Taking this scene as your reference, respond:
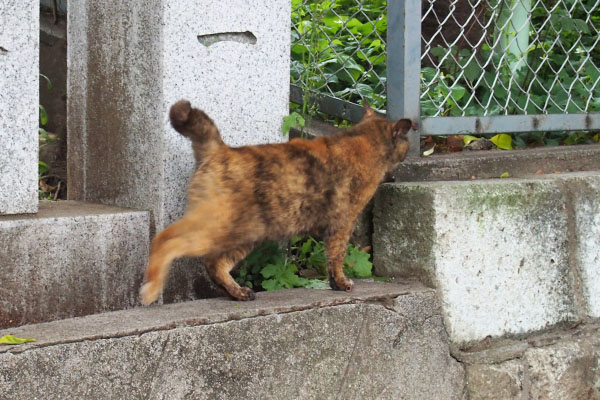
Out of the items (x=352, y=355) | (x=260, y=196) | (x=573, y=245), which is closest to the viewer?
(x=260, y=196)

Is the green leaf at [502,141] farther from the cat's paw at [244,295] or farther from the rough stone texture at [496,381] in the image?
the cat's paw at [244,295]

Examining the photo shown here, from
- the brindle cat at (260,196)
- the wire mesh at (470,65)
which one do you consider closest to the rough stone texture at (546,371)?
the brindle cat at (260,196)

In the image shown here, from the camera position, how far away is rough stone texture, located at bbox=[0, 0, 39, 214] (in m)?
2.90

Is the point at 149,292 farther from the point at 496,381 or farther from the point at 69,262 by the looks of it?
the point at 496,381

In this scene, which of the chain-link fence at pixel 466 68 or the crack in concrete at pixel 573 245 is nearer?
the crack in concrete at pixel 573 245

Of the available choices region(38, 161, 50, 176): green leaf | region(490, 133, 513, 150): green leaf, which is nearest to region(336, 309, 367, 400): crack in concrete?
region(490, 133, 513, 150): green leaf

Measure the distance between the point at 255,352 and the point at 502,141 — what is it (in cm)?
215

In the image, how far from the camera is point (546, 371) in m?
3.68

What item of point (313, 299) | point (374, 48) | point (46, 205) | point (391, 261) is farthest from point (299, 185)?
point (374, 48)

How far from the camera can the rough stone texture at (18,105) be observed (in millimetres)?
2902

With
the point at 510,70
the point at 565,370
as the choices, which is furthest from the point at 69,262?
the point at 510,70

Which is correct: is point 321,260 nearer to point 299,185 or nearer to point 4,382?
point 299,185

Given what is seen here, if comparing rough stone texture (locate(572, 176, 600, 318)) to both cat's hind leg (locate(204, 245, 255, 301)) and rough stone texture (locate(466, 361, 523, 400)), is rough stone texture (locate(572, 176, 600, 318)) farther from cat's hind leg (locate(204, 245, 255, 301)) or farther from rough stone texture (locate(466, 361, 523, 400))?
cat's hind leg (locate(204, 245, 255, 301))

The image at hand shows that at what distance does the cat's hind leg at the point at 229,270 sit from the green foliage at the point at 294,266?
0.23m
